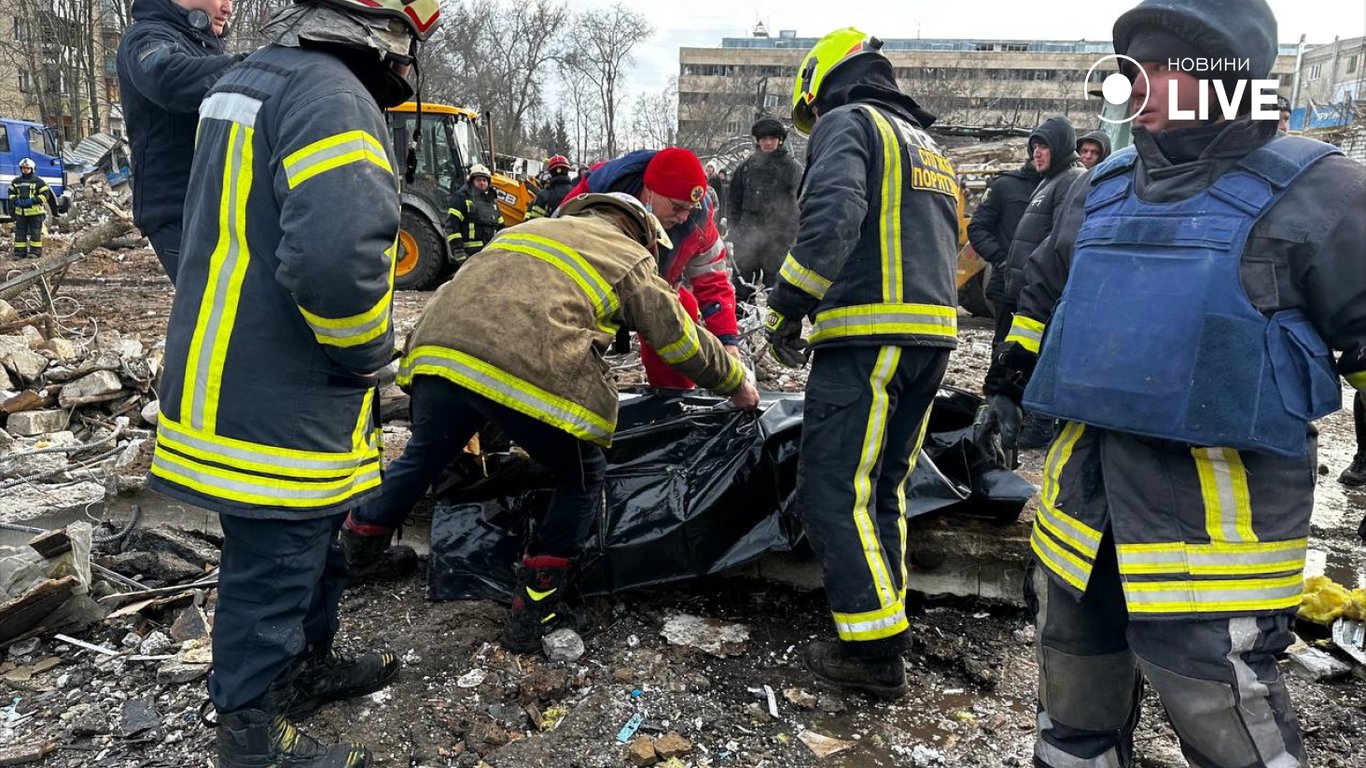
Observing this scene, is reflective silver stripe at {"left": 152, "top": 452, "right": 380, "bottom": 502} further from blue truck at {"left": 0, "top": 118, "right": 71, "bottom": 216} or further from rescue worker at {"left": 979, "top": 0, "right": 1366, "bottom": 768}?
blue truck at {"left": 0, "top": 118, "right": 71, "bottom": 216}

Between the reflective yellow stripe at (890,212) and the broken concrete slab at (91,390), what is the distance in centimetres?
435

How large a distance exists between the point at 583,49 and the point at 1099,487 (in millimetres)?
44989

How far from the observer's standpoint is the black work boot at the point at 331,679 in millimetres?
2223

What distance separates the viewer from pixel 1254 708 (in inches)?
55.7

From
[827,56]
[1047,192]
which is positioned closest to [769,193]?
[1047,192]

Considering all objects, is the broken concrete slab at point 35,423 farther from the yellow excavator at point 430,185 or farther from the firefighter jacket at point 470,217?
the yellow excavator at point 430,185

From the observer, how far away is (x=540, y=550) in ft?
8.42

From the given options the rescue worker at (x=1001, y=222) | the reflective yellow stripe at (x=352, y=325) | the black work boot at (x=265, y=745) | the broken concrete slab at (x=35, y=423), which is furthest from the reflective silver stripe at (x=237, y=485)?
the rescue worker at (x=1001, y=222)

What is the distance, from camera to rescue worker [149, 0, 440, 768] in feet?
5.35

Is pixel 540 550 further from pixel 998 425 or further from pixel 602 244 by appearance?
pixel 998 425

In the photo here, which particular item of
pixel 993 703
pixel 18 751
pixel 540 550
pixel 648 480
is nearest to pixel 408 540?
pixel 540 550

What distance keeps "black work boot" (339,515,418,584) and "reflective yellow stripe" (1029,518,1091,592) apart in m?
1.95

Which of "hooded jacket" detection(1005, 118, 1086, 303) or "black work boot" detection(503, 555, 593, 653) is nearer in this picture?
"black work boot" detection(503, 555, 593, 653)

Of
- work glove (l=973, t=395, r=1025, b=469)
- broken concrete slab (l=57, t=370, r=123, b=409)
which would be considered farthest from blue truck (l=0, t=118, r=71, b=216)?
work glove (l=973, t=395, r=1025, b=469)
